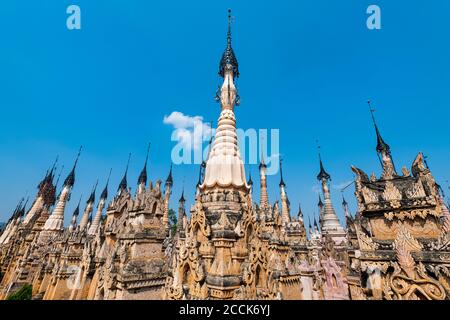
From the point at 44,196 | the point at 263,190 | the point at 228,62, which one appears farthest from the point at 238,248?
the point at 44,196

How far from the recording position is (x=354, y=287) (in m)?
10.7

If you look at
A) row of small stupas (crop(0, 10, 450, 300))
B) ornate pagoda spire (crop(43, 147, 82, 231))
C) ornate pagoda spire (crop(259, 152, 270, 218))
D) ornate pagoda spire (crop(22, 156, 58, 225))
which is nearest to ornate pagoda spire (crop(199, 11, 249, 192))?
row of small stupas (crop(0, 10, 450, 300))

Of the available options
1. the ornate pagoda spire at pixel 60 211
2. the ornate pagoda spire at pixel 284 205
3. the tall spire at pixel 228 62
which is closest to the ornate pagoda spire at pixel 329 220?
the ornate pagoda spire at pixel 284 205

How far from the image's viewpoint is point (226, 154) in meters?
11.3

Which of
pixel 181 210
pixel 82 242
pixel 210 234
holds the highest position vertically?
pixel 181 210

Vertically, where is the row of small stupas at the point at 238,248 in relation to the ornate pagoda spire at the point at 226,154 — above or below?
below

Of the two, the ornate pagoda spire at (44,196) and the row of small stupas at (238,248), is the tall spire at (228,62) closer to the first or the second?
the row of small stupas at (238,248)

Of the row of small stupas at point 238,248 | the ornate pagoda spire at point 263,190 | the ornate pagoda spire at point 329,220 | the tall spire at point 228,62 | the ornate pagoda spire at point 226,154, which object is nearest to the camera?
the row of small stupas at point 238,248

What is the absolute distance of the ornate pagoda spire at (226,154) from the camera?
34.7 feet

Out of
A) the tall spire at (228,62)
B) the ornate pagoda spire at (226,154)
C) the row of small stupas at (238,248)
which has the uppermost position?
the tall spire at (228,62)
